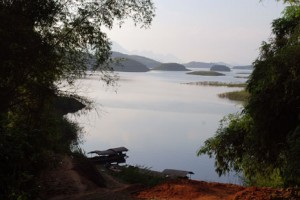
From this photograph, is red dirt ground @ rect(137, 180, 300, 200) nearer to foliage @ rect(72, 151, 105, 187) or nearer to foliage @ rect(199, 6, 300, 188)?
foliage @ rect(199, 6, 300, 188)

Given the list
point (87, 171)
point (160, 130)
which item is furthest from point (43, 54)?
point (160, 130)

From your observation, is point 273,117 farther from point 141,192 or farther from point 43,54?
point 43,54

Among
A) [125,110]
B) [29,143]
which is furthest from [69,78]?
[125,110]

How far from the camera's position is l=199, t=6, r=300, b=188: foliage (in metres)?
12.8

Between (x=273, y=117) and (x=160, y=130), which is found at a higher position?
(x=273, y=117)

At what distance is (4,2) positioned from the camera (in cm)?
1198

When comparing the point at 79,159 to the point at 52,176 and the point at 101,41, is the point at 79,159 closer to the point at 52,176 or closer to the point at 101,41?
the point at 52,176

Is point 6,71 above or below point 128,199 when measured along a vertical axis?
above

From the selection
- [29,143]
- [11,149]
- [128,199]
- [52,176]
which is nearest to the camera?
[11,149]

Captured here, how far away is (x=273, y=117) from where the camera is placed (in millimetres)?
13758

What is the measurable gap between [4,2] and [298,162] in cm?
1022

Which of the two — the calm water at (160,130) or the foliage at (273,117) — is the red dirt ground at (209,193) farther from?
the calm water at (160,130)

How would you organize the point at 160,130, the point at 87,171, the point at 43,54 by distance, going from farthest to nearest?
the point at 160,130 → the point at 87,171 → the point at 43,54

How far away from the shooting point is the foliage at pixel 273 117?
1280cm
